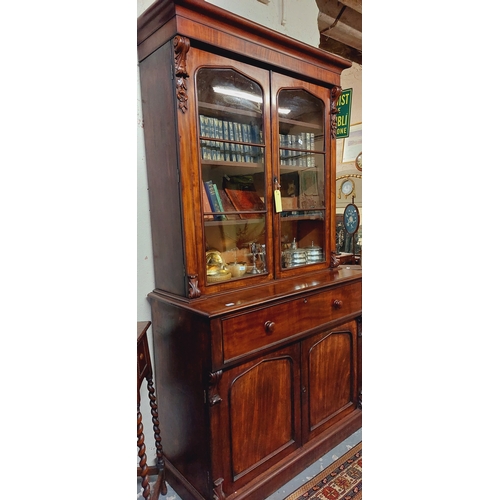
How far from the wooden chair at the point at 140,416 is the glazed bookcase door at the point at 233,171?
0.33 m

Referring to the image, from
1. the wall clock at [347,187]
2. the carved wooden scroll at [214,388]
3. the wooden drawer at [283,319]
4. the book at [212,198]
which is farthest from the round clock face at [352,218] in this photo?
the carved wooden scroll at [214,388]

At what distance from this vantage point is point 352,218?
3947mm

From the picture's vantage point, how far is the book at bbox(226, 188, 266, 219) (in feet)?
4.92

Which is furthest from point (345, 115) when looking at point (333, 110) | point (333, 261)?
point (333, 261)

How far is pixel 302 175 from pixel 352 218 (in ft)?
7.89

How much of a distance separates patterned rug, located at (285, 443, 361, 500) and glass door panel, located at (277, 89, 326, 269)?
98 centimetres

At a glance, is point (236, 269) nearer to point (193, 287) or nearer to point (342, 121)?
point (193, 287)

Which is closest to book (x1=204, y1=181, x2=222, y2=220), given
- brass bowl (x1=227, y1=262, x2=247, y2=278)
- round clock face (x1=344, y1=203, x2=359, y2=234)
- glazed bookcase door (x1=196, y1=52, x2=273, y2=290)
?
glazed bookcase door (x1=196, y1=52, x2=273, y2=290)

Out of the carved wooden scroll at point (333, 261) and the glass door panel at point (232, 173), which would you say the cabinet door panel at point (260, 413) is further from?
the carved wooden scroll at point (333, 261)

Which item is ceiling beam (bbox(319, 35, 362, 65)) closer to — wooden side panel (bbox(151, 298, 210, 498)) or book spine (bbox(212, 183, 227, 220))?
book spine (bbox(212, 183, 227, 220))
